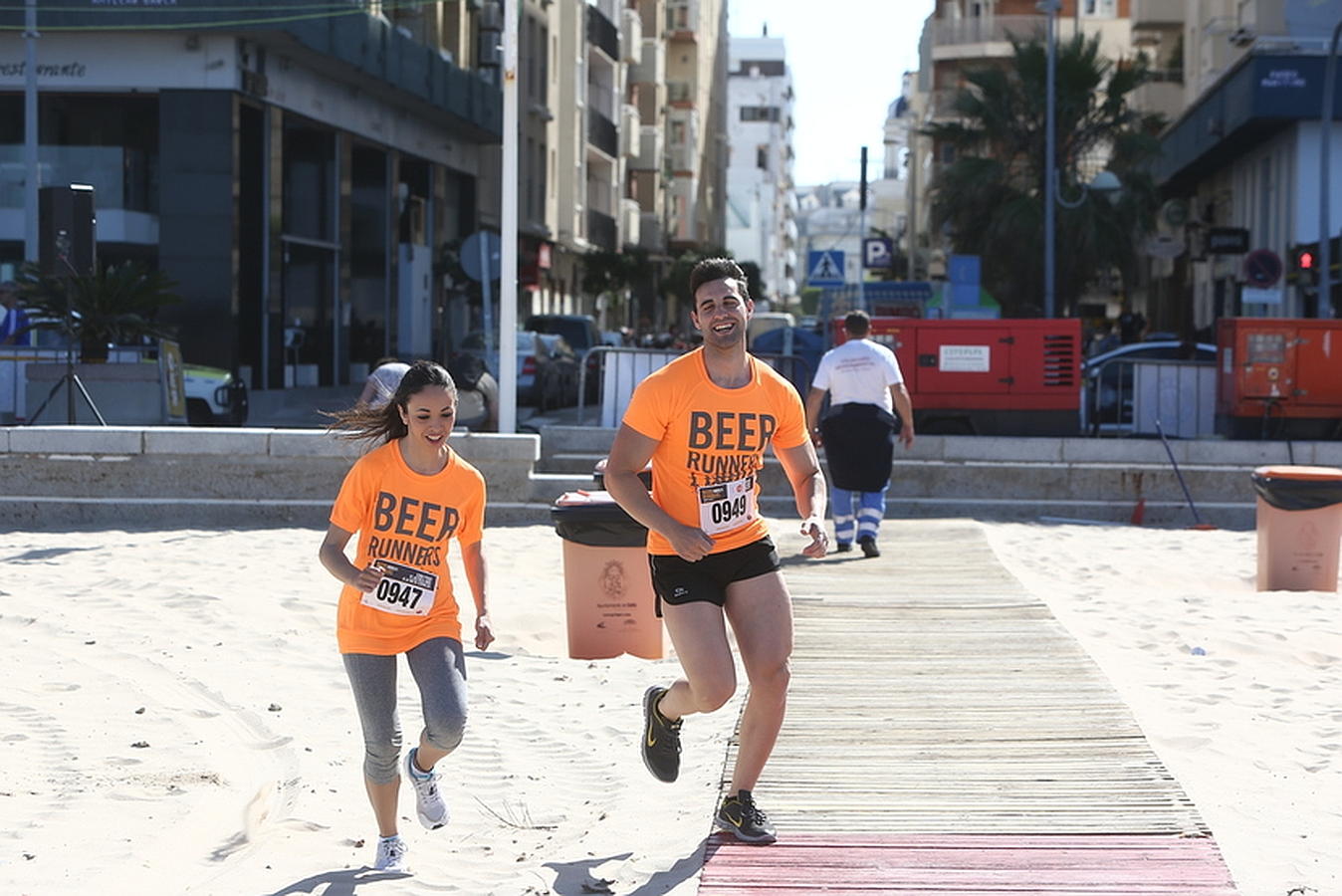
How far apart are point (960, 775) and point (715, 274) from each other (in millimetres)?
2270

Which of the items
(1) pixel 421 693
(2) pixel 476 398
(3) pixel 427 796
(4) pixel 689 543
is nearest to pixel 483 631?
(1) pixel 421 693

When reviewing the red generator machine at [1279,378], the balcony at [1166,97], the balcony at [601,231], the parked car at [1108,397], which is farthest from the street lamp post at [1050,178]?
the red generator machine at [1279,378]

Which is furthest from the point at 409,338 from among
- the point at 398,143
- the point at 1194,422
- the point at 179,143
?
the point at 1194,422

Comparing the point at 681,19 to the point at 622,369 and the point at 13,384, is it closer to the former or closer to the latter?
the point at 622,369

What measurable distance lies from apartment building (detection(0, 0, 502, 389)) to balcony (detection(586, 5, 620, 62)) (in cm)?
2180

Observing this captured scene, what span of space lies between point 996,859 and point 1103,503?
12.2 meters

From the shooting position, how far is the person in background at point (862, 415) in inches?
527

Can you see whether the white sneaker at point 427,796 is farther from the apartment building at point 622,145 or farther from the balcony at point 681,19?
the balcony at point 681,19

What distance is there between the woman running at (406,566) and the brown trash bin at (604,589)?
4147mm

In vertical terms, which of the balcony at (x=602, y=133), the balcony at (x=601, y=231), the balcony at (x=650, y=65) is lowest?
the balcony at (x=601, y=231)

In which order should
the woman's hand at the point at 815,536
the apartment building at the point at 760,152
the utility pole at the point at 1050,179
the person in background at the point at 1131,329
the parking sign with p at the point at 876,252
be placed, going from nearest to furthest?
the woman's hand at the point at 815,536, the person in background at the point at 1131,329, the parking sign with p at the point at 876,252, the utility pole at the point at 1050,179, the apartment building at the point at 760,152

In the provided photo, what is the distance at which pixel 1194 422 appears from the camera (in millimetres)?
20062

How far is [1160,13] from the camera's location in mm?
54719

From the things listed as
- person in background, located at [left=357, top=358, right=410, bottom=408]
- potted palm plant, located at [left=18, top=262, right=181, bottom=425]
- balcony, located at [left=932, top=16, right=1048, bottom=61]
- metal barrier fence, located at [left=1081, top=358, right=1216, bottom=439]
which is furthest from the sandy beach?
balcony, located at [left=932, top=16, right=1048, bottom=61]
